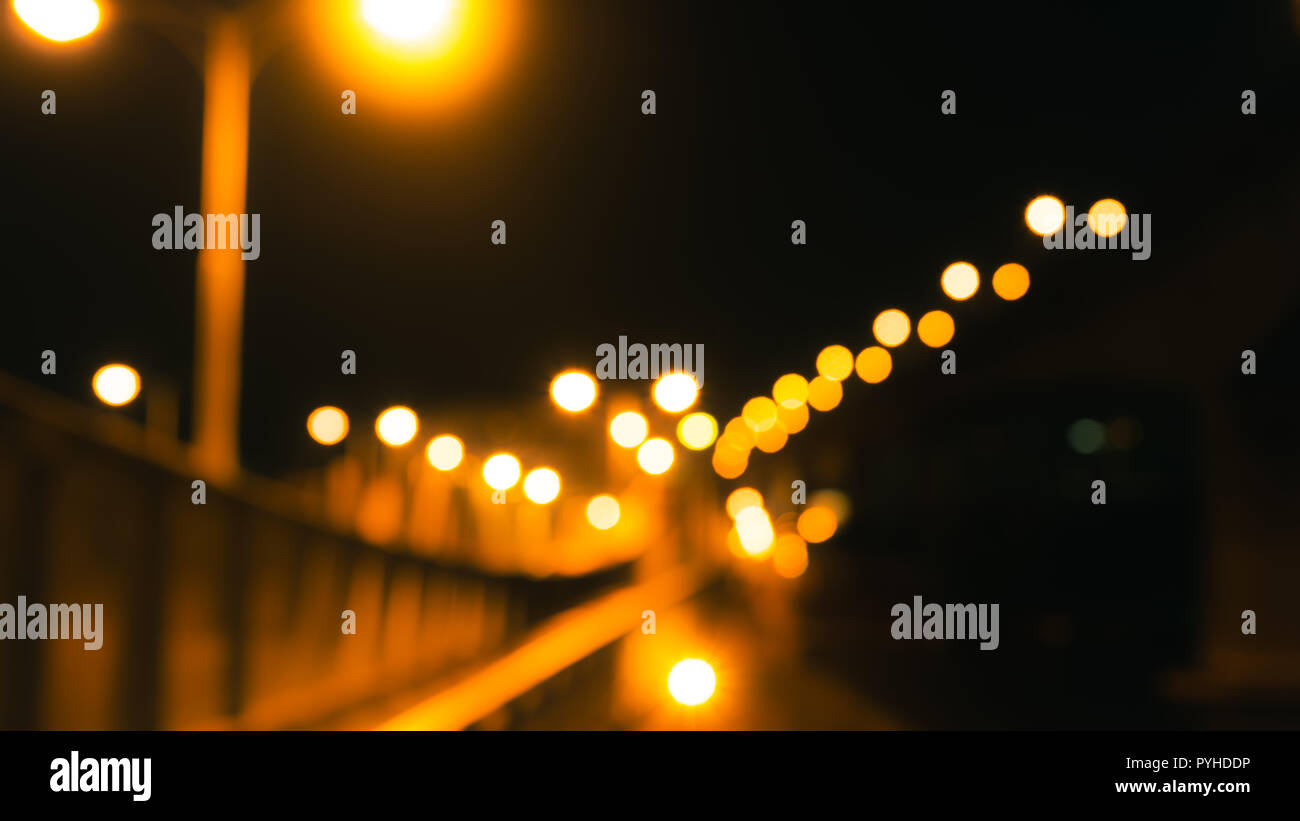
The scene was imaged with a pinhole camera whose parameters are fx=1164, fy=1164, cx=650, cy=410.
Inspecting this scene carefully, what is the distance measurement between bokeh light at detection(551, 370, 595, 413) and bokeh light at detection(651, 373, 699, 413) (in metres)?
6.47

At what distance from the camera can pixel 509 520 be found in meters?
21.6

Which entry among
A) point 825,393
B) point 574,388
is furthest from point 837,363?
point 574,388

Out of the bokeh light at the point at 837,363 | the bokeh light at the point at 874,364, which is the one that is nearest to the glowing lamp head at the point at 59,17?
the bokeh light at the point at 874,364

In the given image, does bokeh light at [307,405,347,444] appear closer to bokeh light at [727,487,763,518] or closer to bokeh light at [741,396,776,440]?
bokeh light at [741,396,776,440]

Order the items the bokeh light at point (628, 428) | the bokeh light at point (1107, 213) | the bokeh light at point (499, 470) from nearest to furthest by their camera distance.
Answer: the bokeh light at point (1107, 213)
the bokeh light at point (499, 470)
the bokeh light at point (628, 428)

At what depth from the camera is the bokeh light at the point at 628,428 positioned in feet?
119

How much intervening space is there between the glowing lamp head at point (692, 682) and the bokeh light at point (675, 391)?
735 inches

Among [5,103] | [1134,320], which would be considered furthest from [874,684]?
[5,103]

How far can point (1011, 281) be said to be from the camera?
870 inches

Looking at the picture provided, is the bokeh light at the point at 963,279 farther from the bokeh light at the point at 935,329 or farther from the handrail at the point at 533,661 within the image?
the handrail at the point at 533,661

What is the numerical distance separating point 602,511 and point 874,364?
37.2 ft

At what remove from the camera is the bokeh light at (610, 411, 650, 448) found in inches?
1432
